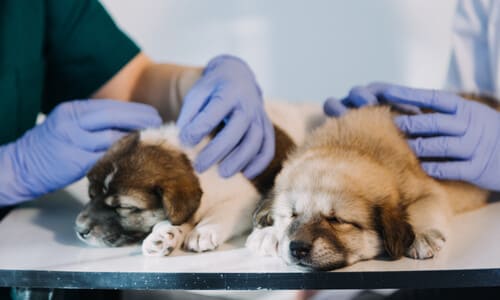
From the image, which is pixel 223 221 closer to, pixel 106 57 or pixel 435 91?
pixel 435 91

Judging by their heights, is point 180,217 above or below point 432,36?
below

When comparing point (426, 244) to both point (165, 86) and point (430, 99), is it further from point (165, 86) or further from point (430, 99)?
point (165, 86)

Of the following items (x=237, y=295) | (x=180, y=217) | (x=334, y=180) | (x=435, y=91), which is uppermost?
(x=435, y=91)

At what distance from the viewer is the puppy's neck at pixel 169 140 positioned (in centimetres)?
172

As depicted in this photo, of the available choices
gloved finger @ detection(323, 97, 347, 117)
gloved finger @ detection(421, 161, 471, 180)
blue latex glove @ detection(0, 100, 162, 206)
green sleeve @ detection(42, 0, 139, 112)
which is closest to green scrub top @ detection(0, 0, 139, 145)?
green sleeve @ detection(42, 0, 139, 112)

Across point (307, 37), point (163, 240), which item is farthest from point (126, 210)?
point (307, 37)

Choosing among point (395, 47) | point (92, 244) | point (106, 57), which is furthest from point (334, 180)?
point (395, 47)

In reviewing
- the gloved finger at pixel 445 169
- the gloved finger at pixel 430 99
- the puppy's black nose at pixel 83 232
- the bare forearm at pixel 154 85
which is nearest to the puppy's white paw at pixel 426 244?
the gloved finger at pixel 445 169

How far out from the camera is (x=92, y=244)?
1532mm

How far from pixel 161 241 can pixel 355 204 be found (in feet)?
1.41

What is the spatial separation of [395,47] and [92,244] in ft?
6.68

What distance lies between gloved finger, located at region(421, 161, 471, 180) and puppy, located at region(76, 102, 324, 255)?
1.36 ft

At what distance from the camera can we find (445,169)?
1.65m

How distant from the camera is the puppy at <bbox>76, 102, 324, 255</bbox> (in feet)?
5.01
